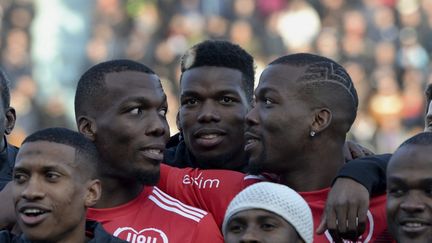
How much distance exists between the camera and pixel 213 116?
6184 mm

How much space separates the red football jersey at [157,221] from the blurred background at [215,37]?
808cm

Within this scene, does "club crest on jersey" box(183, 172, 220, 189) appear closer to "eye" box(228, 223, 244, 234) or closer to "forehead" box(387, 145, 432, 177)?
"eye" box(228, 223, 244, 234)

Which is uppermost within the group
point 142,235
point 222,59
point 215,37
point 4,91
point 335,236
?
point 222,59

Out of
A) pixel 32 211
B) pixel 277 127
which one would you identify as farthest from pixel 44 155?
pixel 277 127

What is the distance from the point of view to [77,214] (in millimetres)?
5137

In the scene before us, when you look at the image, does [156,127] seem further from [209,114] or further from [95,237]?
[95,237]

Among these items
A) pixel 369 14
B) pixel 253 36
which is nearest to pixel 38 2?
pixel 253 36

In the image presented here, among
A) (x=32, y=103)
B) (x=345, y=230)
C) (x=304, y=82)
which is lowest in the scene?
(x=32, y=103)

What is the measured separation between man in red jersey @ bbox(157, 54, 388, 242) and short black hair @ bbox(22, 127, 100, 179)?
2.39ft

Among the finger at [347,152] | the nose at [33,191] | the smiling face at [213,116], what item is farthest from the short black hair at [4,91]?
the finger at [347,152]

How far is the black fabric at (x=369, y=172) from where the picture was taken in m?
5.35

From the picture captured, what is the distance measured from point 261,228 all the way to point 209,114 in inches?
47.4

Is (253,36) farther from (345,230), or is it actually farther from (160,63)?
(345,230)

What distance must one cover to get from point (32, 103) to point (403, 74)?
438cm
